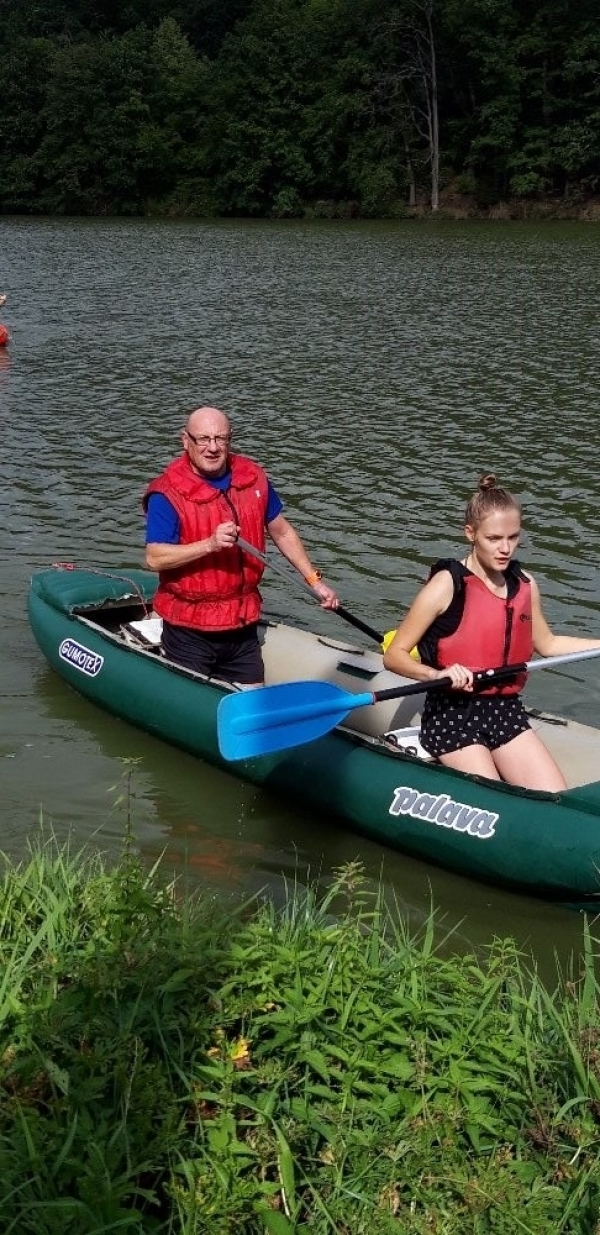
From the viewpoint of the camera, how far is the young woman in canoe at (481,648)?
4.64 meters

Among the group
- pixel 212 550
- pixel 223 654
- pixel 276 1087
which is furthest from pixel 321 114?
pixel 276 1087

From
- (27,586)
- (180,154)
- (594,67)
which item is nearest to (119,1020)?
(27,586)

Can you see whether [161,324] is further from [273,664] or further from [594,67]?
[594,67]

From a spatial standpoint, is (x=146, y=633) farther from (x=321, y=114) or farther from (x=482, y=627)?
(x=321, y=114)

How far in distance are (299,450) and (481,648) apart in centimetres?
704

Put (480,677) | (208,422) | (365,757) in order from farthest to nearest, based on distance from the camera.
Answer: (208,422), (365,757), (480,677)

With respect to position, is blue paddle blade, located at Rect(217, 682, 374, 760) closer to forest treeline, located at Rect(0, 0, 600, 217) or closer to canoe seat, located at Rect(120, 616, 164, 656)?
canoe seat, located at Rect(120, 616, 164, 656)

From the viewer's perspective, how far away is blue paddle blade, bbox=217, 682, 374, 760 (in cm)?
495

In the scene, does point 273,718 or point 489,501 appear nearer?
point 489,501

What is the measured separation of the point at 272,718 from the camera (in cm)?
495

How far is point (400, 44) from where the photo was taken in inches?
1794

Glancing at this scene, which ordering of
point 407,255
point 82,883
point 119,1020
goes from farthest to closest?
point 407,255 < point 82,883 < point 119,1020

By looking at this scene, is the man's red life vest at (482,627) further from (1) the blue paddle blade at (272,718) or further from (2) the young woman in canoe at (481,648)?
(1) the blue paddle blade at (272,718)

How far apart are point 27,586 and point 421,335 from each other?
10845 mm
